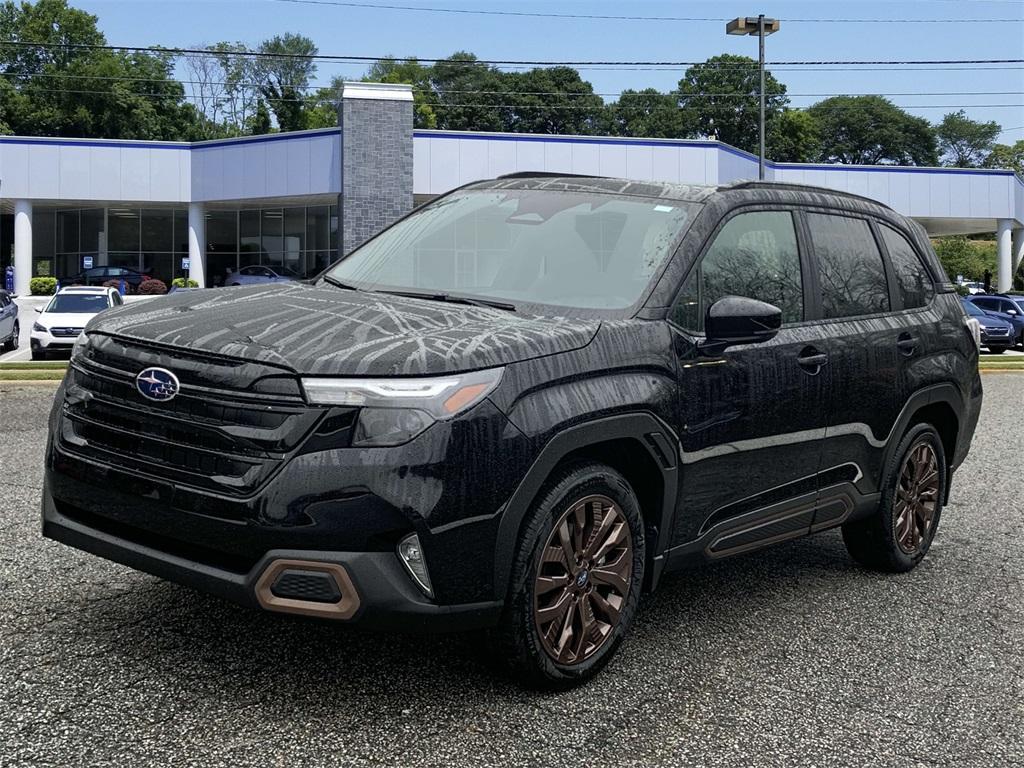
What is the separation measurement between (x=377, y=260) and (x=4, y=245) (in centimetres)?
6402

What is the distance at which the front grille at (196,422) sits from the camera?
3.43 metres

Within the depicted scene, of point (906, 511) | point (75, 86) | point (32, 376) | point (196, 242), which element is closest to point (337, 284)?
point (906, 511)

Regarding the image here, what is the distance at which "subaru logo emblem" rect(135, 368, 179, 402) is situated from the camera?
3594 mm

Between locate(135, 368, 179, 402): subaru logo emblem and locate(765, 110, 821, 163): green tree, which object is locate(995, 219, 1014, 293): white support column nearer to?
locate(765, 110, 821, 163): green tree

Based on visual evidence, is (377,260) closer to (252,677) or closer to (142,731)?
(252,677)

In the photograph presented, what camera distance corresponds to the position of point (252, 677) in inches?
159

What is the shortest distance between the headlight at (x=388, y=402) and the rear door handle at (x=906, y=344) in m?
2.93

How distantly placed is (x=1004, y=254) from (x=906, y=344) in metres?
57.3

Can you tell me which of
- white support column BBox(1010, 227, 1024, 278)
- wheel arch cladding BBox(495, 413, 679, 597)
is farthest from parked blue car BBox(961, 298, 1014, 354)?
white support column BBox(1010, 227, 1024, 278)

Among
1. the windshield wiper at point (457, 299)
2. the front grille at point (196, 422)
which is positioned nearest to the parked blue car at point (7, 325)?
the windshield wiper at point (457, 299)

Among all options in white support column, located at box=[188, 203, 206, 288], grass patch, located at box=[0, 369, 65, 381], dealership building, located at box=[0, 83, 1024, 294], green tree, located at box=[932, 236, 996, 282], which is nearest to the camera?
grass patch, located at box=[0, 369, 65, 381]

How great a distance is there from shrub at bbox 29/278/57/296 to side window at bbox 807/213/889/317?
4852 centimetres

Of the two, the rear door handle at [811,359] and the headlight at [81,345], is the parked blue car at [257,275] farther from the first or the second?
the headlight at [81,345]

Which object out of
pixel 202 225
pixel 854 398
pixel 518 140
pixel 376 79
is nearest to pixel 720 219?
pixel 854 398
